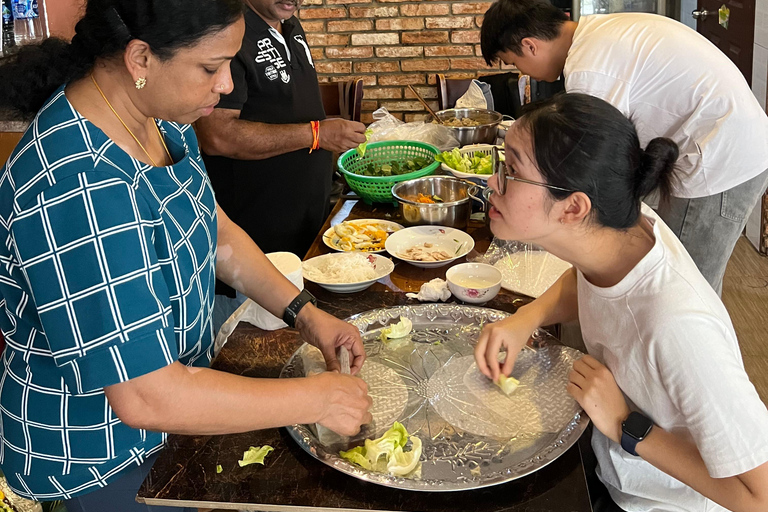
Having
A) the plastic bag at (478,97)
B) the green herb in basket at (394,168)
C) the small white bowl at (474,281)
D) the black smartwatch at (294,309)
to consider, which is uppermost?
the plastic bag at (478,97)

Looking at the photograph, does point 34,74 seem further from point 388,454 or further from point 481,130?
point 481,130

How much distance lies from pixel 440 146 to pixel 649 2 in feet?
11.8

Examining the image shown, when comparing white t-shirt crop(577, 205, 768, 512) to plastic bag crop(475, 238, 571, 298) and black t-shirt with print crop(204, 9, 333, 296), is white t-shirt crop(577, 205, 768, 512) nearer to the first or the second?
plastic bag crop(475, 238, 571, 298)

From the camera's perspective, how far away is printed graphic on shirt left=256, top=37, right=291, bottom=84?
2.43 metres

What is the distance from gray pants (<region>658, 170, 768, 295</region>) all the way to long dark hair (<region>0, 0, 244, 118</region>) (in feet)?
5.96

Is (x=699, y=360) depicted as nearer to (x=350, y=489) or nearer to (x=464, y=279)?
(x=350, y=489)

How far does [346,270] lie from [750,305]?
8.70ft

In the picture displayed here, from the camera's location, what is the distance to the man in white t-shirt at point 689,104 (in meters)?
2.27

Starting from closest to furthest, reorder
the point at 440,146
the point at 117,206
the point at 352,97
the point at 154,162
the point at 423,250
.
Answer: the point at 117,206, the point at 154,162, the point at 423,250, the point at 440,146, the point at 352,97

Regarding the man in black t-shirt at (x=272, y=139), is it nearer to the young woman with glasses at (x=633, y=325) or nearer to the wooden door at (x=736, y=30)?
the young woman with glasses at (x=633, y=325)

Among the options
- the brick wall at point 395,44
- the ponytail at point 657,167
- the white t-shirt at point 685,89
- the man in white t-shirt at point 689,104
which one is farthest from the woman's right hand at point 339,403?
the brick wall at point 395,44

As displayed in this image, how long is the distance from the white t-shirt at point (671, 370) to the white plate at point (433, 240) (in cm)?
68

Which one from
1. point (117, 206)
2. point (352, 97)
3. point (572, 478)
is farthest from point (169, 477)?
point (352, 97)

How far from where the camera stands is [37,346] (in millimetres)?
1174
